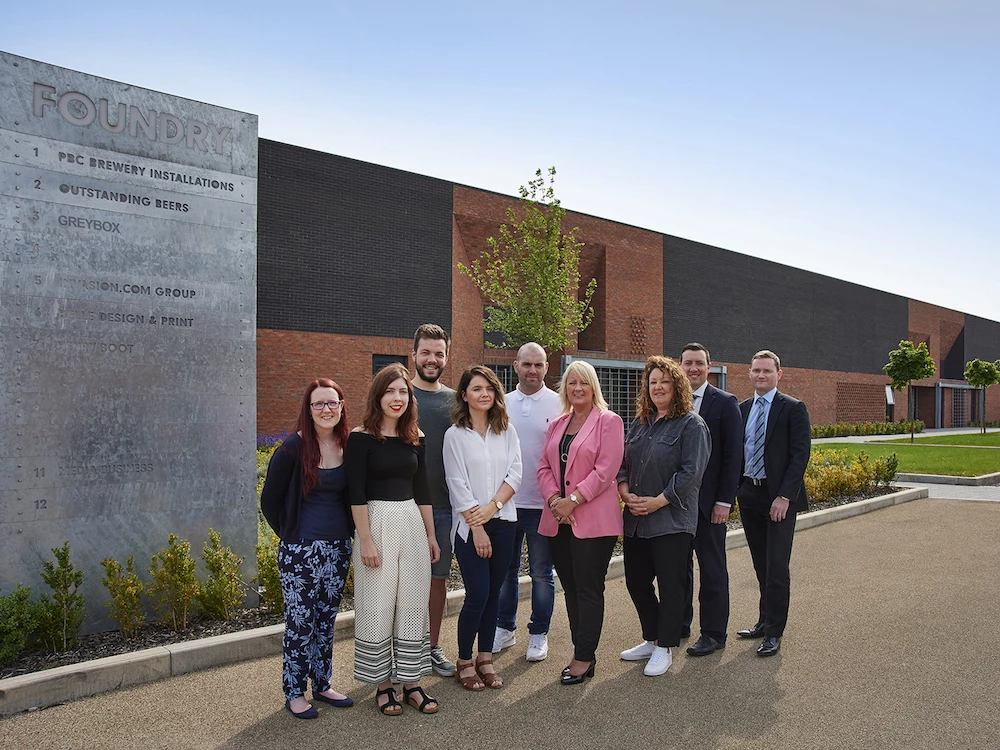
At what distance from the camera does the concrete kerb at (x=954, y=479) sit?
15.3 meters

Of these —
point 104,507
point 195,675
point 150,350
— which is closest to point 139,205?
point 150,350

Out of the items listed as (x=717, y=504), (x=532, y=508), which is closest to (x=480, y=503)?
(x=532, y=508)

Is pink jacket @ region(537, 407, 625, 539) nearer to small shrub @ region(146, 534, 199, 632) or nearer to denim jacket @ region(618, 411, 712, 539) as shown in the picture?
denim jacket @ region(618, 411, 712, 539)

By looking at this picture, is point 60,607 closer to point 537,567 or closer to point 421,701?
point 421,701

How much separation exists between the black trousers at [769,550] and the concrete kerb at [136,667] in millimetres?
3011

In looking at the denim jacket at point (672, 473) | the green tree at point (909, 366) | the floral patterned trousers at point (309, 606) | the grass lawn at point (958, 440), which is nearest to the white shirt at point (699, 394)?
the denim jacket at point (672, 473)

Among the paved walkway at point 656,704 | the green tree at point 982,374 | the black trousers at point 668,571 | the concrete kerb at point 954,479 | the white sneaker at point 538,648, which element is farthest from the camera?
the green tree at point 982,374

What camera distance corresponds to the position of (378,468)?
414cm

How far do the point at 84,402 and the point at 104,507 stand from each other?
2.49 feet

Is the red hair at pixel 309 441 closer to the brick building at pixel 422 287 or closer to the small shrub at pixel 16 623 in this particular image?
the small shrub at pixel 16 623

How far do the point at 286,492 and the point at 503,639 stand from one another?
76.9 inches

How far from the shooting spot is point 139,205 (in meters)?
5.54

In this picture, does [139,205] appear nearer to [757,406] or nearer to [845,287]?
[757,406]

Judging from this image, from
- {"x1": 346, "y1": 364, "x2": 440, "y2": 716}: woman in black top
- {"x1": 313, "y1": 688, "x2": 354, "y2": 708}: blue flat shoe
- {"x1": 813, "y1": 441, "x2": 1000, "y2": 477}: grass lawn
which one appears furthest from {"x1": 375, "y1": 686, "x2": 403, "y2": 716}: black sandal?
{"x1": 813, "y1": 441, "x2": 1000, "y2": 477}: grass lawn
